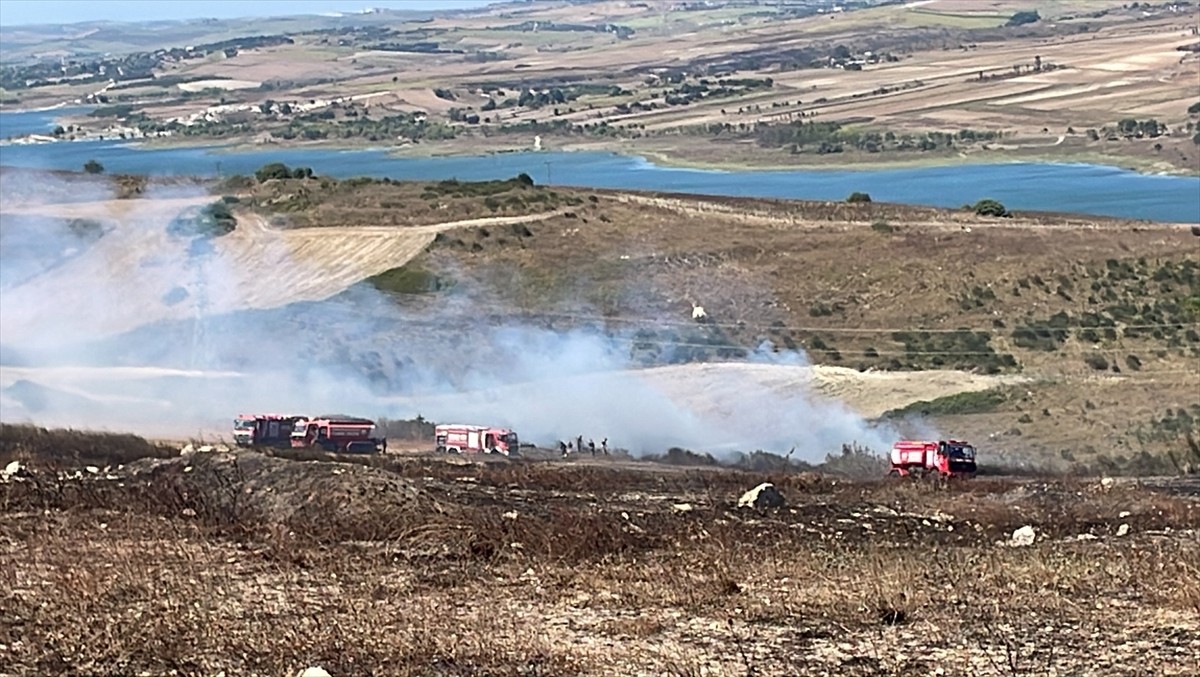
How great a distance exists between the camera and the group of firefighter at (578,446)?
42406mm

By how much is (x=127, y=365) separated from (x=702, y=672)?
4644 centimetres

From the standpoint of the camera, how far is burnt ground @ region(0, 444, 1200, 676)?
42.1 ft

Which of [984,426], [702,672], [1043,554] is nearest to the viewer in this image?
[702,672]

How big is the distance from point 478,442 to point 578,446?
3.47 meters

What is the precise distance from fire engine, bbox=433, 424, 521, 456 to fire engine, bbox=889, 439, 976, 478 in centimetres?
972

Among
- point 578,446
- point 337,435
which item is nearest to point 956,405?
point 578,446

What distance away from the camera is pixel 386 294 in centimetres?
6178

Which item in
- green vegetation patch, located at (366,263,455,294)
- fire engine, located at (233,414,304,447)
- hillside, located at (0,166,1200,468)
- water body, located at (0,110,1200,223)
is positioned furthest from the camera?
water body, located at (0,110,1200,223)

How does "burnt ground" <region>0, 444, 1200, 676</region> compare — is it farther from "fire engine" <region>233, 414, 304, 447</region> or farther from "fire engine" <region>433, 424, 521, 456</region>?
"fire engine" <region>233, 414, 304, 447</region>

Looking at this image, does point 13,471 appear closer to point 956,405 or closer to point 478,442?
point 478,442

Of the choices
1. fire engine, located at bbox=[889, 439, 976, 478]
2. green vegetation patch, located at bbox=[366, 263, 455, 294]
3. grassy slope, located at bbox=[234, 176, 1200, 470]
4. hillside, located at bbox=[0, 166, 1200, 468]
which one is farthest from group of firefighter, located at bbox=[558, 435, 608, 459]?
green vegetation patch, located at bbox=[366, 263, 455, 294]

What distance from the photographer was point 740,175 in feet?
441

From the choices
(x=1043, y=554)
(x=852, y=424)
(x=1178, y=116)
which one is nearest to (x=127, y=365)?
(x=852, y=424)

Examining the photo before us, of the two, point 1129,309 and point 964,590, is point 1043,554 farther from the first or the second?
point 1129,309
